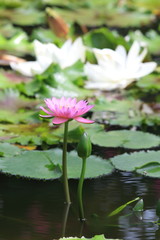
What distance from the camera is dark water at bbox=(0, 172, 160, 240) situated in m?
1.16

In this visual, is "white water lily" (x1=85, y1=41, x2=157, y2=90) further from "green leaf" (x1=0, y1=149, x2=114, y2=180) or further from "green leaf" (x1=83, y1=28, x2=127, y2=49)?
"green leaf" (x1=0, y1=149, x2=114, y2=180)

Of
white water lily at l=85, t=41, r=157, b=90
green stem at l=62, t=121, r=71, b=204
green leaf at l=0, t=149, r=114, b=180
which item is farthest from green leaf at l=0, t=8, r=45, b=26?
green stem at l=62, t=121, r=71, b=204

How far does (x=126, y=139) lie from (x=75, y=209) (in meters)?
0.59

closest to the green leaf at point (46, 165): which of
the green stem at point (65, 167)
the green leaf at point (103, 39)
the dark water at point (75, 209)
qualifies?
the dark water at point (75, 209)

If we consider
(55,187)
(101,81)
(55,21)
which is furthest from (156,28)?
(55,187)

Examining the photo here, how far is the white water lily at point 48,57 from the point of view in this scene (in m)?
2.43

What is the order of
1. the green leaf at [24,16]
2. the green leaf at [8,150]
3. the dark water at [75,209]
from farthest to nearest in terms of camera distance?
the green leaf at [24,16], the green leaf at [8,150], the dark water at [75,209]

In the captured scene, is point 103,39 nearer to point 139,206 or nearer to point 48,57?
point 48,57

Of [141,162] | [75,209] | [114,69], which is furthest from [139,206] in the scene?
[114,69]

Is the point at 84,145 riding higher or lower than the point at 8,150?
higher

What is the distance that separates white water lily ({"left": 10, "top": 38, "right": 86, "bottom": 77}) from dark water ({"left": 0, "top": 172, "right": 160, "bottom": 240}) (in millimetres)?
1008

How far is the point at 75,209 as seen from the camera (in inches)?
50.5

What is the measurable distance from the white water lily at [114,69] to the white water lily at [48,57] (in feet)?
0.44

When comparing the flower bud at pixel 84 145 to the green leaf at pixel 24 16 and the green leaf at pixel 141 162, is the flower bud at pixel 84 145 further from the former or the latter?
the green leaf at pixel 24 16
